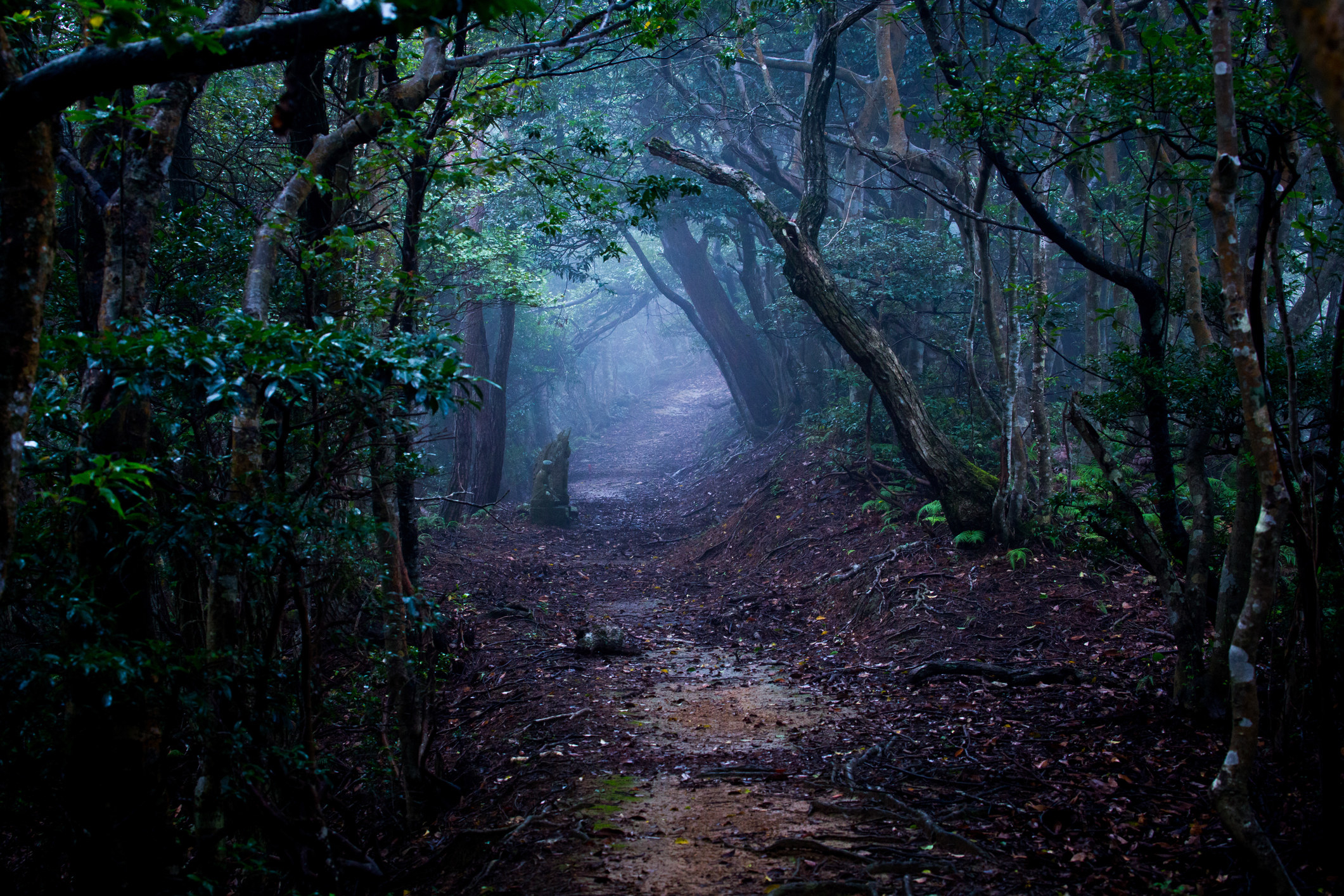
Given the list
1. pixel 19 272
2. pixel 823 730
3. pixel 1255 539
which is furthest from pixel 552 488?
pixel 1255 539

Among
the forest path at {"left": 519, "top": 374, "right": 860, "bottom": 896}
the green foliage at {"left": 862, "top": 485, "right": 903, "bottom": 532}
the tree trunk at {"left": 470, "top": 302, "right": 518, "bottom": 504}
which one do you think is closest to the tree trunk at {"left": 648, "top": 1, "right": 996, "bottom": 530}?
the green foliage at {"left": 862, "top": 485, "right": 903, "bottom": 532}

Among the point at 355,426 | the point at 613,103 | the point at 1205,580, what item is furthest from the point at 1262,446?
the point at 613,103

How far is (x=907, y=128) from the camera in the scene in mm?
16188

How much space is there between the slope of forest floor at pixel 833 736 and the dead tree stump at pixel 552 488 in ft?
14.1

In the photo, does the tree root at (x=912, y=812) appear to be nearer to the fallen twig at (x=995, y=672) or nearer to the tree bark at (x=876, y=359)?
the fallen twig at (x=995, y=672)

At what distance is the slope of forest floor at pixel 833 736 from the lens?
3658mm

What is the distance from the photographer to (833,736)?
5520 mm

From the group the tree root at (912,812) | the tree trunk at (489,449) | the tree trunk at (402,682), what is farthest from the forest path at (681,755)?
the tree trunk at (489,449)

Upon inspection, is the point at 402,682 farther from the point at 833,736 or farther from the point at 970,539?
the point at 970,539

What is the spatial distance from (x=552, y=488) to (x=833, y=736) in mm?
11146

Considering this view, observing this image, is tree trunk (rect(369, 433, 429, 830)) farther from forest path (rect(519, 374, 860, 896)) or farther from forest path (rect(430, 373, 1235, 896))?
forest path (rect(519, 374, 860, 896))

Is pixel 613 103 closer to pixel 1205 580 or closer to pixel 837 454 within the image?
pixel 837 454

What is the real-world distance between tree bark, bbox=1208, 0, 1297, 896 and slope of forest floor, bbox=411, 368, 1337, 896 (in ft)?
1.52

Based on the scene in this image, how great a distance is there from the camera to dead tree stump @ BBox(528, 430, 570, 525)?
1570 centimetres
